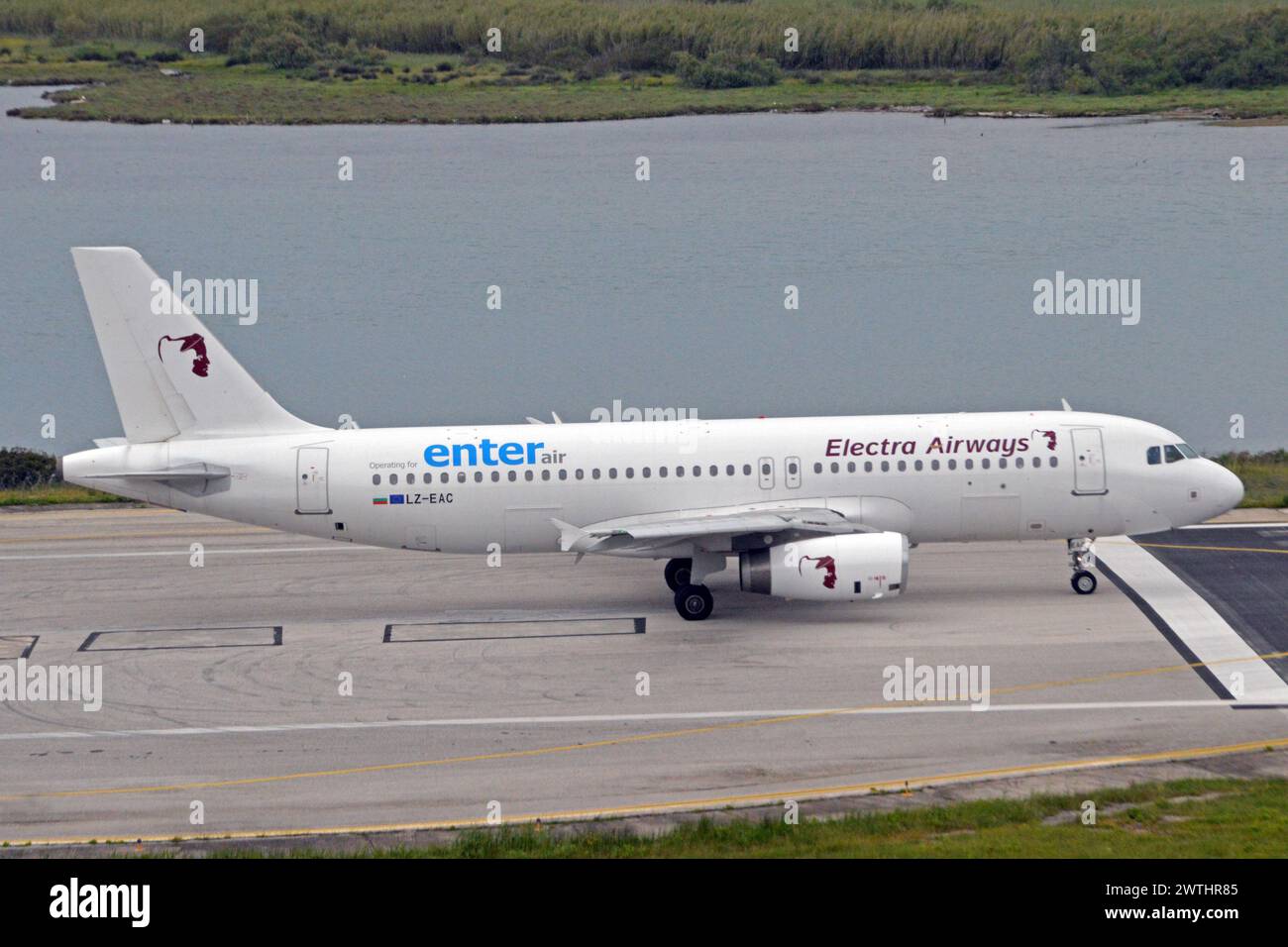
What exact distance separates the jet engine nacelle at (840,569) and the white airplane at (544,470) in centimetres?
182

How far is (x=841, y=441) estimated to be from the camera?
4009 cm

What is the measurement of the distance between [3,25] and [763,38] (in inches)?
2406

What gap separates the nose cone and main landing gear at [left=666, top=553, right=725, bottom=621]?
1227cm

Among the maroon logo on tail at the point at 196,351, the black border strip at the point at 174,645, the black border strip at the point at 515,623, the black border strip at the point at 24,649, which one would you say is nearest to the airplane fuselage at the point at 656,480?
the maroon logo on tail at the point at 196,351

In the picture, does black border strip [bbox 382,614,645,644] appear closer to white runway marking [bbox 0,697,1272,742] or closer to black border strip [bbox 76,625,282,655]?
black border strip [bbox 76,625,282,655]

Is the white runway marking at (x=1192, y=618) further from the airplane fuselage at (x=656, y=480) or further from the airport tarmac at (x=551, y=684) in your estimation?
the airplane fuselage at (x=656, y=480)

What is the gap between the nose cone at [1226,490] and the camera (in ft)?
134

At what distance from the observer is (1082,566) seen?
1607 inches

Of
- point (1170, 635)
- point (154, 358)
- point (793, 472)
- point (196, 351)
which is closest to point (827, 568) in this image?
point (793, 472)

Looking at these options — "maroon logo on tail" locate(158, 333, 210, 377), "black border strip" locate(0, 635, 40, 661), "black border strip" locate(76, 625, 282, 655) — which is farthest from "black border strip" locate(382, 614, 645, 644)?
"black border strip" locate(0, 635, 40, 661)

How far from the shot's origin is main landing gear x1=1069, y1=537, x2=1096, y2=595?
40719mm

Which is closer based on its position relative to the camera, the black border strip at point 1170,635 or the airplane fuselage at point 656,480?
the black border strip at point 1170,635

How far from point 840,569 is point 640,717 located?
692 cm

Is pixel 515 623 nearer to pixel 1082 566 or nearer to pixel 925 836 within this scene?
pixel 1082 566
